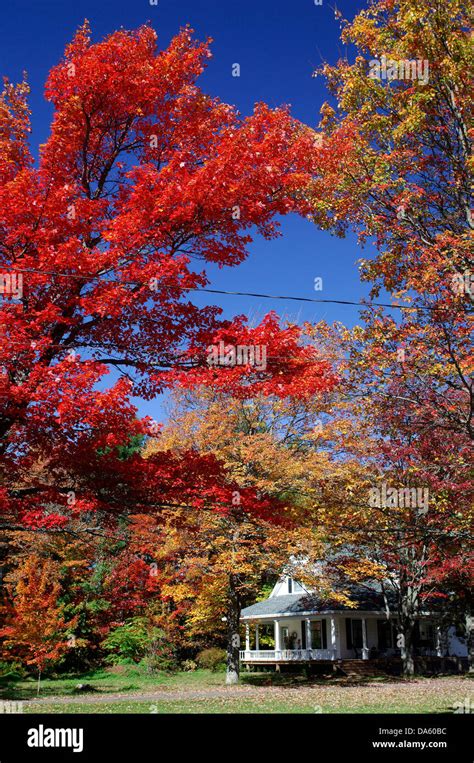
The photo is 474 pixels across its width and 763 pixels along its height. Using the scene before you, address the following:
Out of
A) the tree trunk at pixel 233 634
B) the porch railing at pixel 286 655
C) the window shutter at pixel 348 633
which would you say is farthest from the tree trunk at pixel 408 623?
the tree trunk at pixel 233 634

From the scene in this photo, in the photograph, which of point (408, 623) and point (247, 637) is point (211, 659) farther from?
point (408, 623)

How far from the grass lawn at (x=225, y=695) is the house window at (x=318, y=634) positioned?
332 cm

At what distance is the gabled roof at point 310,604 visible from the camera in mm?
30891

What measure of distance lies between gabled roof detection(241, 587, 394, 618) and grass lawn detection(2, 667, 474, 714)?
349 cm

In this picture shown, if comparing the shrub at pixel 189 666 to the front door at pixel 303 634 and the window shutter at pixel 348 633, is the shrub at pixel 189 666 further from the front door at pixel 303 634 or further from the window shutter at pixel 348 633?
the window shutter at pixel 348 633

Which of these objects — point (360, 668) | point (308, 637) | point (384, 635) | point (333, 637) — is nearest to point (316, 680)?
point (360, 668)

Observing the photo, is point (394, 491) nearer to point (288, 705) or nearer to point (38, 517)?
point (288, 705)

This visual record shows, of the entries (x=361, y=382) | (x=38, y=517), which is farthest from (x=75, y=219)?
(x=361, y=382)

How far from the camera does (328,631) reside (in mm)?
32156

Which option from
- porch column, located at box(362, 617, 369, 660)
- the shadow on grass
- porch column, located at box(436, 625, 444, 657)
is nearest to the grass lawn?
the shadow on grass

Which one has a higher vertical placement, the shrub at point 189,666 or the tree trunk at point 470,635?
the tree trunk at point 470,635

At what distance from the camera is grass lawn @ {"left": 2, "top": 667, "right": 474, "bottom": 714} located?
14.3 meters
